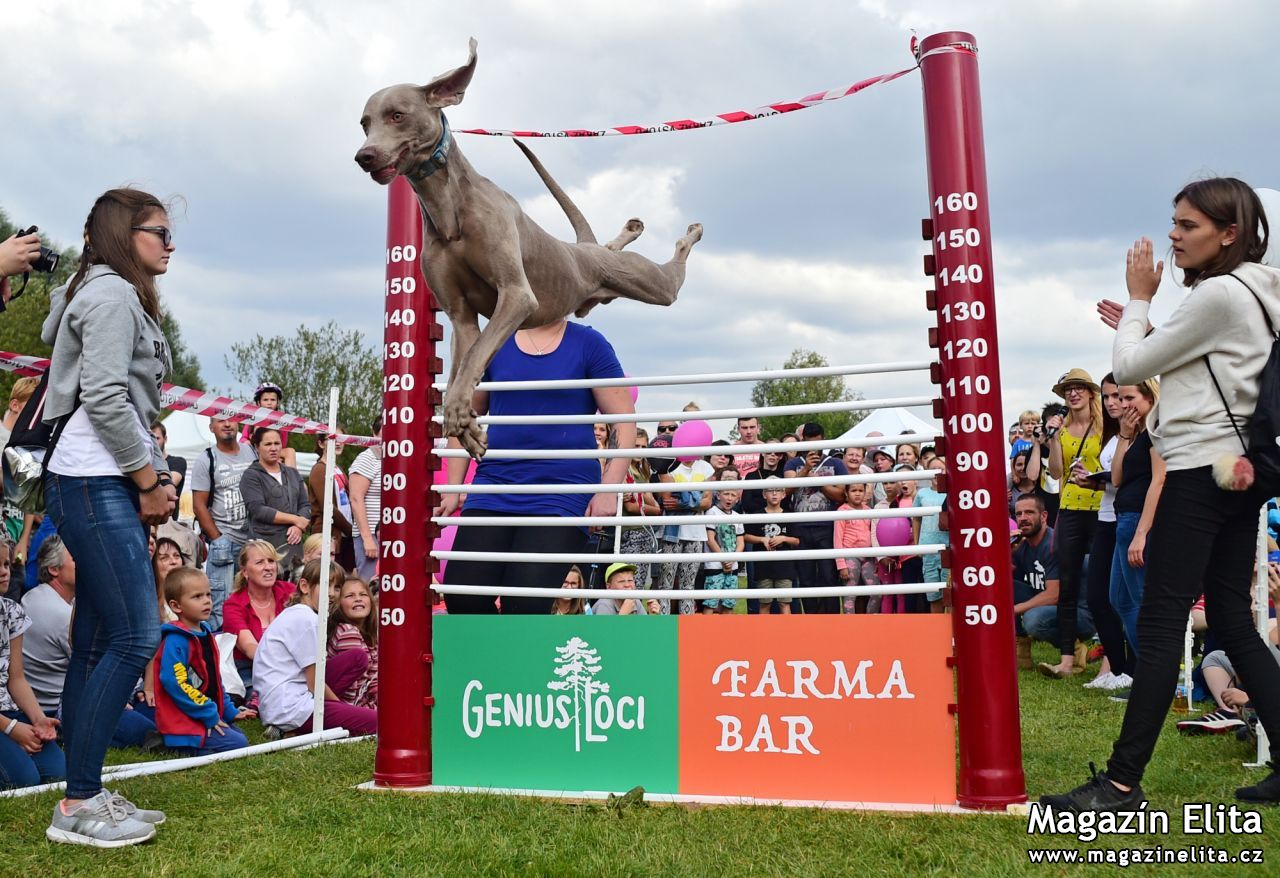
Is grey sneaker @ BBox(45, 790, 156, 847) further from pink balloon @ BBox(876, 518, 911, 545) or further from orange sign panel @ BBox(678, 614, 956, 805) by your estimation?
pink balloon @ BBox(876, 518, 911, 545)

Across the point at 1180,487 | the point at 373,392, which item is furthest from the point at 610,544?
the point at 373,392

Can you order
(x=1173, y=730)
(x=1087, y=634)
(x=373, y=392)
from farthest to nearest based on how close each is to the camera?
(x=373, y=392) < (x=1087, y=634) < (x=1173, y=730)

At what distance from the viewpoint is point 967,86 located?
3580 millimetres

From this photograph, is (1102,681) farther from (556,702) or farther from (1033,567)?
(556,702)

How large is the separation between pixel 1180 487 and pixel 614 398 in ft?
6.39

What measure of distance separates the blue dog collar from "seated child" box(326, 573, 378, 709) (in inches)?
139

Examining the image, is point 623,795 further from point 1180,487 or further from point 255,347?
point 255,347

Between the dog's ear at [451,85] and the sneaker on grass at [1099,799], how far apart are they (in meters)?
2.62

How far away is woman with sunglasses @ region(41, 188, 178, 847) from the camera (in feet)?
10.8

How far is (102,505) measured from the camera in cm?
332

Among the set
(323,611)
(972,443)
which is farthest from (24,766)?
(972,443)

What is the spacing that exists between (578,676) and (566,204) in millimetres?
1669

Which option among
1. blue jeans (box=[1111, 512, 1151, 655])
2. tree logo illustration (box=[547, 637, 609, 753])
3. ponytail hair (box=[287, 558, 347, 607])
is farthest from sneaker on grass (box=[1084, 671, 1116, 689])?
ponytail hair (box=[287, 558, 347, 607])

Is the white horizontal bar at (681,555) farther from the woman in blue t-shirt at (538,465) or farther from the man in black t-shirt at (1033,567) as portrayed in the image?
the man in black t-shirt at (1033,567)
